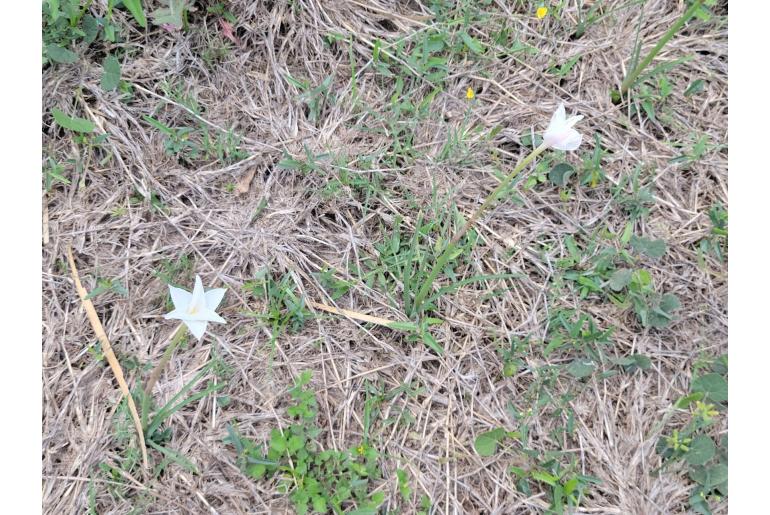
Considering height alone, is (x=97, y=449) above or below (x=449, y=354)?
below

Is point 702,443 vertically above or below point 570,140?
below

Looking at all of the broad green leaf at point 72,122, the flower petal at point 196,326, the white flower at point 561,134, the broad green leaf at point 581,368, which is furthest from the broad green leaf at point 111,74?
the broad green leaf at point 581,368

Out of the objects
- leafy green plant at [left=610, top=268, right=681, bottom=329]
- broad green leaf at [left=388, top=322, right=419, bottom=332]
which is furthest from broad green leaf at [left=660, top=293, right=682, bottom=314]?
broad green leaf at [left=388, top=322, right=419, bottom=332]

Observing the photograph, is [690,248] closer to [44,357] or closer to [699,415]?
[699,415]

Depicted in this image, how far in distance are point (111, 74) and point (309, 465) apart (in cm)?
158

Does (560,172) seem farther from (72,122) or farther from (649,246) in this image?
(72,122)

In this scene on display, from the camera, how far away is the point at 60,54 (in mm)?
1943

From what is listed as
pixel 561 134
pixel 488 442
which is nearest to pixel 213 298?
pixel 488 442

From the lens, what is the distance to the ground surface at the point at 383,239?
1696 mm

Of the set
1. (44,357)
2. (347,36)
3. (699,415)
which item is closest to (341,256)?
(347,36)

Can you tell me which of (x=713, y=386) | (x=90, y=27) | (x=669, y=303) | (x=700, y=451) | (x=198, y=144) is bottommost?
(x=700, y=451)

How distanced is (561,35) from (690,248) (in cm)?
95

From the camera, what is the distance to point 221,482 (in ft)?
5.41

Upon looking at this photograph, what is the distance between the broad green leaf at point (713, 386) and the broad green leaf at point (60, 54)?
8.21 ft
